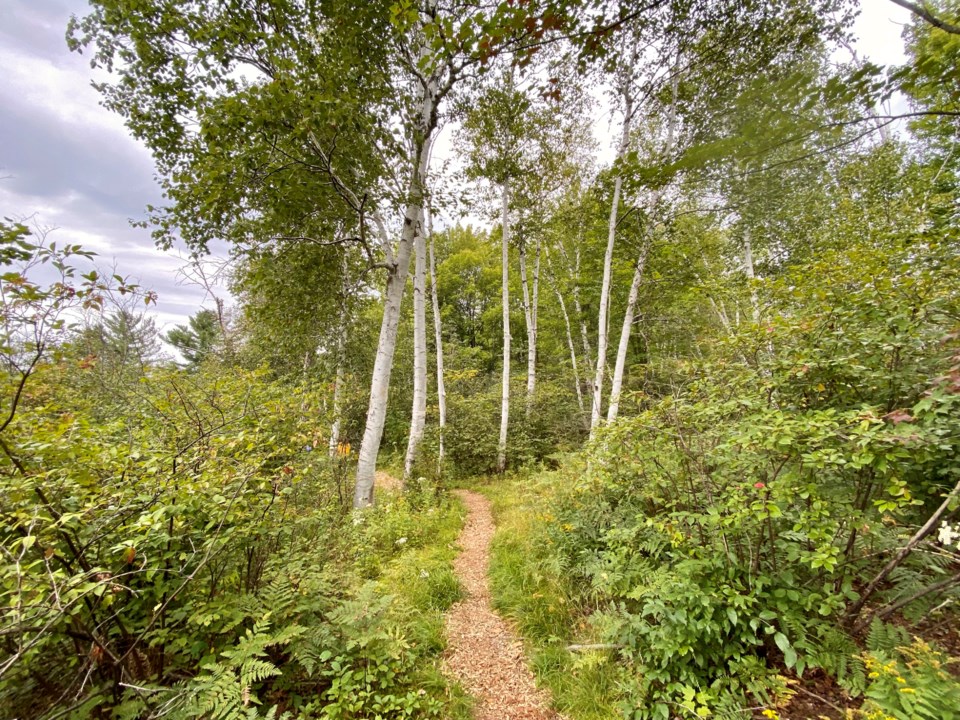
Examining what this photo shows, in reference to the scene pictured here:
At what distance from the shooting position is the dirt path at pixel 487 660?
2.87m

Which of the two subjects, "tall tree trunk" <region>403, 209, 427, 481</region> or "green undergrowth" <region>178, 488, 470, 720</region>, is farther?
"tall tree trunk" <region>403, 209, 427, 481</region>

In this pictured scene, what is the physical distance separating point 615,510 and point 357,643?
10.1 feet

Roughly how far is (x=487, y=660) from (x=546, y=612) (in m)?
0.83

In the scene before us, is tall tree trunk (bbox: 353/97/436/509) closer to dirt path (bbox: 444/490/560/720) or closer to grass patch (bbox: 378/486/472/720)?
grass patch (bbox: 378/486/472/720)

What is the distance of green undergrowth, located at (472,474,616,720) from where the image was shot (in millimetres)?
2809

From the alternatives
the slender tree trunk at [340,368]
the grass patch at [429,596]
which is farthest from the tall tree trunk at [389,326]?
the grass patch at [429,596]

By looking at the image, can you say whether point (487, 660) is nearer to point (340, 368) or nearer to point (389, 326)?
point (389, 326)

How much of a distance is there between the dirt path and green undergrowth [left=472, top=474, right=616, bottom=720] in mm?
130

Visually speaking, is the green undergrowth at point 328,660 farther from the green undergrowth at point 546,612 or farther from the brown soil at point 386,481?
the brown soil at point 386,481

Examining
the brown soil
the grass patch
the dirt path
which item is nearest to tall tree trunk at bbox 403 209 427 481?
the brown soil

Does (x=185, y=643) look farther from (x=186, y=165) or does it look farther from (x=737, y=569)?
(x=186, y=165)

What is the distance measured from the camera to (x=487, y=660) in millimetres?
3359

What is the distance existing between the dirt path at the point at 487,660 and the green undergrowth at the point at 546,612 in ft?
0.43

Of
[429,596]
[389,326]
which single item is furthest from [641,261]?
[429,596]
